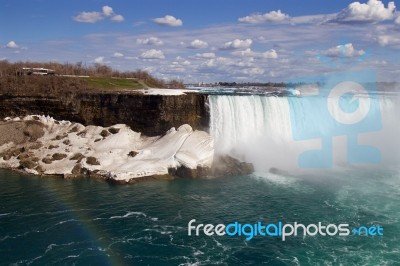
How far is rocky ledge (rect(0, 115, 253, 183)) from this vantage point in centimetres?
3975

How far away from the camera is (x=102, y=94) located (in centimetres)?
5012

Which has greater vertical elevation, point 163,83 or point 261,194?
point 163,83

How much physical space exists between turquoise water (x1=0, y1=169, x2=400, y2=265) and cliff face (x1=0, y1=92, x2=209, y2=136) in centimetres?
1073

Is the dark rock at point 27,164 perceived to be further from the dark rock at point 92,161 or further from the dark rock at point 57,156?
the dark rock at point 92,161

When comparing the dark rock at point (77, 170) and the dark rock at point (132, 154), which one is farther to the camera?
the dark rock at point (132, 154)

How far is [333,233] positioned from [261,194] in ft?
28.0

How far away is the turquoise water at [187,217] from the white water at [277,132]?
5.72m

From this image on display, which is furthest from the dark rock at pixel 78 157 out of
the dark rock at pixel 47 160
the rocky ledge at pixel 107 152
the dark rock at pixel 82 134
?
the dark rock at pixel 82 134

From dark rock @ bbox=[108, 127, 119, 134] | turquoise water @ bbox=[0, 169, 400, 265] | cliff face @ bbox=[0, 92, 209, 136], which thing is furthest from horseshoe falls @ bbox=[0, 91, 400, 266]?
dark rock @ bbox=[108, 127, 119, 134]

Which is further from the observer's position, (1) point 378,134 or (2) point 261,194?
(1) point 378,134

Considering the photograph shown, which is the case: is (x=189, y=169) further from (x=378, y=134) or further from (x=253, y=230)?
(x=378, y=134)

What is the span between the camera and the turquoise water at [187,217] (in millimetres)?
22531

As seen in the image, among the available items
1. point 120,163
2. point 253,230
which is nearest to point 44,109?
point 120,163

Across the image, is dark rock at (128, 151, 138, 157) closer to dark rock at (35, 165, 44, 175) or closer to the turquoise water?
the turquoise water
